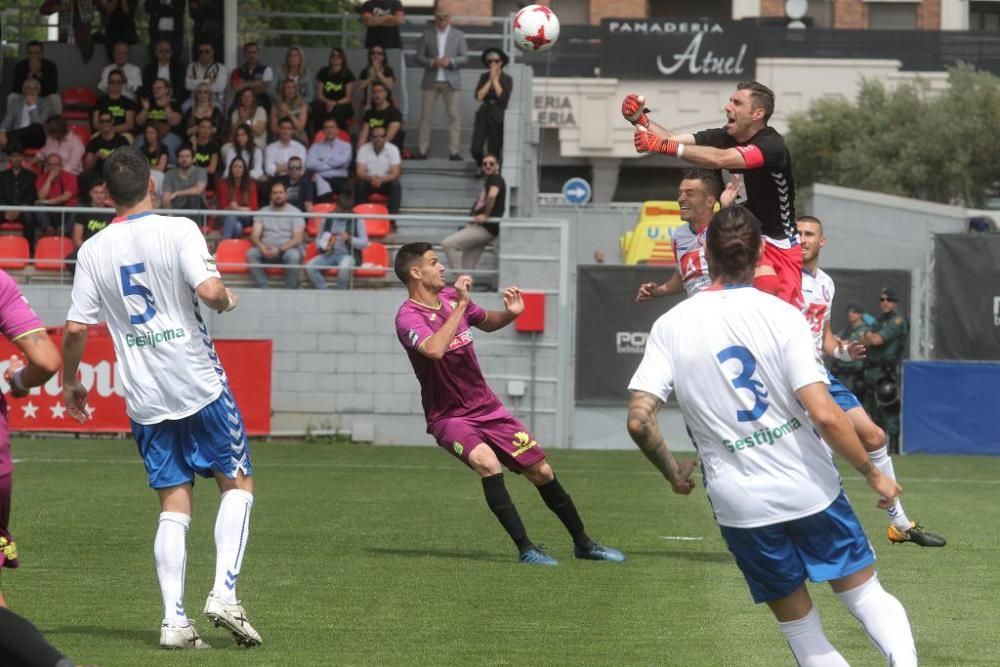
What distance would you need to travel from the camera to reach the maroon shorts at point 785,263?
855 cm

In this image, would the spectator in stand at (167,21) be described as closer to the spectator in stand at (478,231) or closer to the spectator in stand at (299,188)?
the spectator in stand at (299,188)

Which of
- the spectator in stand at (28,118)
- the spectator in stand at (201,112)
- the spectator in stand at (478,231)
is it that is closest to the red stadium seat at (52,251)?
the spectator in stand at (201,112)

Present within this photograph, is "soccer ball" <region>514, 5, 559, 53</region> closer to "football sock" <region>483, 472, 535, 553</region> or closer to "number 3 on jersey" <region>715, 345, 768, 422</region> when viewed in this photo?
"football sock" <region>483, 472, 535, 553</region>

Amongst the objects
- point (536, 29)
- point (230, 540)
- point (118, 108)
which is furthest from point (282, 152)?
point (230, 540)

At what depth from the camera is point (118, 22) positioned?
2562 centimetres

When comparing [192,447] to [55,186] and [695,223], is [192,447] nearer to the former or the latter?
[695,223]

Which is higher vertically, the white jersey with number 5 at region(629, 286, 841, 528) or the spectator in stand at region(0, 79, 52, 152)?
the spectator in stand at region(0, 79, 52, 152)

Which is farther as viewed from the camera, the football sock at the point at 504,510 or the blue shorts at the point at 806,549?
the football sock at the point at 504,510

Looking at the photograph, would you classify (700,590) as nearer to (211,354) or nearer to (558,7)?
(211,354)

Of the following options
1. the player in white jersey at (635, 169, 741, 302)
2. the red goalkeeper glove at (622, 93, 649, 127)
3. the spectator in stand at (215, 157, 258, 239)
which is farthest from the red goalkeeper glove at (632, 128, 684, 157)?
the spectator in stand at (215, 157, 258, 239)

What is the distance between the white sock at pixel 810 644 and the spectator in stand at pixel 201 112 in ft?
59.9

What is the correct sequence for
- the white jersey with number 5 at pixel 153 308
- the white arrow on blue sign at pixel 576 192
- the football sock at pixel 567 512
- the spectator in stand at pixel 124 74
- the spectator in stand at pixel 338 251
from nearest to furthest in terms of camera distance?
the white jersey with number 5 at pixel 153 308, the football sock at pixel 567 512, the spectator in stand at pixel 338 251, the spectator in stand at pixel 124 74, the white arrow on blue sign at pixel 576 192

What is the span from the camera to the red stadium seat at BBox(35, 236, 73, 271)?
20.8m

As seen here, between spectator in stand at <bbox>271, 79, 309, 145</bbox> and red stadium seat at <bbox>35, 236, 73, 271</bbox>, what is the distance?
356 centimetres
